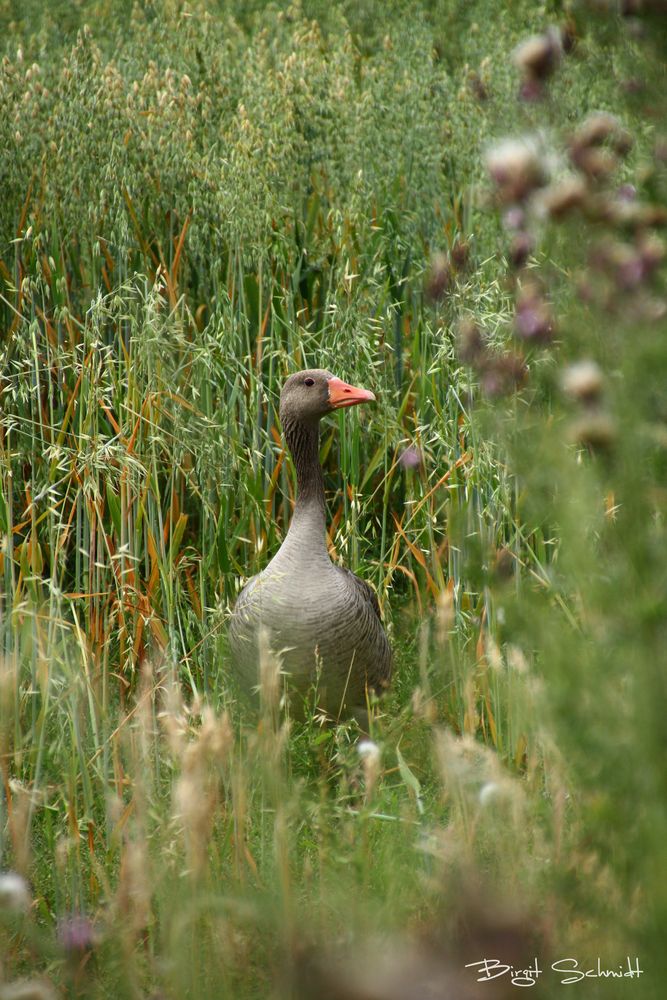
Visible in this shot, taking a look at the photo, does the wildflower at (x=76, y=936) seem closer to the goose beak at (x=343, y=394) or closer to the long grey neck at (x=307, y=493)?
the long grey neck at (x=307, y=493)

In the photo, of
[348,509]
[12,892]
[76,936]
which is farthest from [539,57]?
[348,509]

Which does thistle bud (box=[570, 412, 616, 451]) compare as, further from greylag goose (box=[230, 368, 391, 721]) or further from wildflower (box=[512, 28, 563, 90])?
greylag goose (box=[230, 368, 391, 721])

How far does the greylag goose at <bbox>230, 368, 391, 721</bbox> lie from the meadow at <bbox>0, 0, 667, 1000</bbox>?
0.12 m

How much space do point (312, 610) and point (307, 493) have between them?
52 centimetres

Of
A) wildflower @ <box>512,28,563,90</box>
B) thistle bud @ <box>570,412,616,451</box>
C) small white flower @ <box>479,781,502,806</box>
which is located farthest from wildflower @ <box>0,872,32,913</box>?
wildflower @ <box>512,28,563,90</box>

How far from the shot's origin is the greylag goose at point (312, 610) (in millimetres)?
3895

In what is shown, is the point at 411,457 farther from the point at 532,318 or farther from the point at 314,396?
the point at 532,318

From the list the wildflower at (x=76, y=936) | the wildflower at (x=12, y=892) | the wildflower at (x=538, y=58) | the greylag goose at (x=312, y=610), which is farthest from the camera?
the greylag goose at (x=312, y=610)

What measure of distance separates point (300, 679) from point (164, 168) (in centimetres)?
202

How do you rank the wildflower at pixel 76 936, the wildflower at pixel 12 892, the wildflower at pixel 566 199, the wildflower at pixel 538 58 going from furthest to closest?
the wildflower at pixel 76 936 < the wildflower at pixel 12 892 < the wildflower at pixel 538 58 < the wildflower at pixel 566 199

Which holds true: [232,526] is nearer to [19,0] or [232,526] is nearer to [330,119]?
[330,119]

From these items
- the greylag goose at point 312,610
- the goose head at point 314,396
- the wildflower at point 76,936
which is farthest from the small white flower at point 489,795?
the goose head at point 314,396

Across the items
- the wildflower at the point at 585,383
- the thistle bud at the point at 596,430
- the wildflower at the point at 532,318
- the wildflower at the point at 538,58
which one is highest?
the wildflower at the point at 538,58
